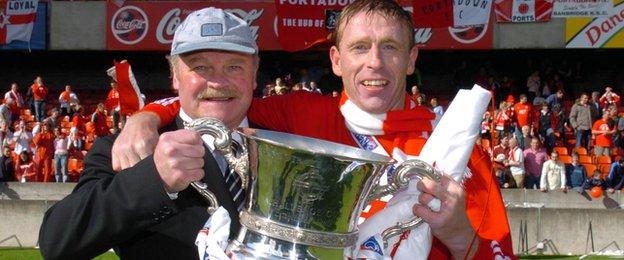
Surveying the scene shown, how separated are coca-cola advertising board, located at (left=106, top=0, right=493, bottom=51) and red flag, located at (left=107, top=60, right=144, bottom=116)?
70.6ft

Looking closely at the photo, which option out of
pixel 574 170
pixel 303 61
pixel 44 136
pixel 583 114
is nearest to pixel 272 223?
pixel 574 170

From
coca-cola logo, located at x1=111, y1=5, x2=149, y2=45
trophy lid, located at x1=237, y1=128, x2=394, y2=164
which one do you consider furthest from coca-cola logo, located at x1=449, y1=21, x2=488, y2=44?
trophy lid, located at x1=237, y1=128, x2=394, y2=164

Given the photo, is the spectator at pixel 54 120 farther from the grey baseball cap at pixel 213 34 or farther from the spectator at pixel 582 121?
the grey baseball cap at pixel 213 34

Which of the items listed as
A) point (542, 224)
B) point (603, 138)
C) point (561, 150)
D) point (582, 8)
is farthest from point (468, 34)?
point (542, 224)

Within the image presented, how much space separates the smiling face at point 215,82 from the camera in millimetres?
2920

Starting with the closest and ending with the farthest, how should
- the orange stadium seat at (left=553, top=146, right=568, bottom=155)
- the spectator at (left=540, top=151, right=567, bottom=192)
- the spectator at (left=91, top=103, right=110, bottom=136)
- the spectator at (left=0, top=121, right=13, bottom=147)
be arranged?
the spectator at (left=540, top=151, right=567, bottom=192) → the orange stadium seat at (left=553, top=146, right=568, bottom=155) → the spectator at (left=0, top=121, right=13, bottom=147) → the spectator at (left=91, top=103, right=110, bottom=136)

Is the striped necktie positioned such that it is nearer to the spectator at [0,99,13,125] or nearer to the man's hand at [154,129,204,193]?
the man's hand at [154,129,204,193]

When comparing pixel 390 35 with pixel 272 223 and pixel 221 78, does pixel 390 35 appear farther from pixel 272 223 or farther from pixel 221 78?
pixel 272 223

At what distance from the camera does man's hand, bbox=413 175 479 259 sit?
2.59 m

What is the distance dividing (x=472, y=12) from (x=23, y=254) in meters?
12.7

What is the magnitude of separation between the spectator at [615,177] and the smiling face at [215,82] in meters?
17.9

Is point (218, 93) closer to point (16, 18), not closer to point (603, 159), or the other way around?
point (603, 159)

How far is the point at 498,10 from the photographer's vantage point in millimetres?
25531

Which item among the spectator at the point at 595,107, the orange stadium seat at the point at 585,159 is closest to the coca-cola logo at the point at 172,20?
the spectator at the point at 595,107
